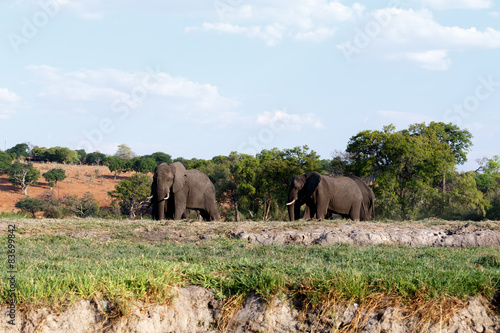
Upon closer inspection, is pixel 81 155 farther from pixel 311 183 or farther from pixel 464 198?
pixel 311 183

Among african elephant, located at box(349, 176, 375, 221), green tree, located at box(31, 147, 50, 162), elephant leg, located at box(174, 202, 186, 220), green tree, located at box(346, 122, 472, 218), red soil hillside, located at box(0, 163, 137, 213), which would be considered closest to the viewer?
elephant leg, located at box(174, 202, 186, 220)

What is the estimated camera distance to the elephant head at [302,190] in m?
23.8

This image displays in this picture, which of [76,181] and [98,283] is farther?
[76,181]

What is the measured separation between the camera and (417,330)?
23.0ft

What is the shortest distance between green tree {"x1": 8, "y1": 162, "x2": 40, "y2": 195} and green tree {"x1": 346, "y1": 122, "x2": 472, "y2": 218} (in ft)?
150

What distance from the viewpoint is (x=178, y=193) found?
24016 mm

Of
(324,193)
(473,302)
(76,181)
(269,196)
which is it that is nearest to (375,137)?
(269,196)

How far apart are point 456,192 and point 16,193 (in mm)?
52444

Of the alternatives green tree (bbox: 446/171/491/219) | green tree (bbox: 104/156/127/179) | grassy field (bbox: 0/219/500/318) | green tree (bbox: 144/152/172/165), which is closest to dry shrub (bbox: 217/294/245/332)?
grassy field (bbox: 0/219/500/318)

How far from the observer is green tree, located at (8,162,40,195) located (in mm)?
66875

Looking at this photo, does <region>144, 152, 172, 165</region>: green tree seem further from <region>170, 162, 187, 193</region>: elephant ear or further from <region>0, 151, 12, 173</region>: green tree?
<region>170, 162, 187, 193</region>: elephant ear

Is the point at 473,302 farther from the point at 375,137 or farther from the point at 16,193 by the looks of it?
the point at 16,193

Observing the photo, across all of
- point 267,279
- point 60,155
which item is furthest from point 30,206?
point 267,279

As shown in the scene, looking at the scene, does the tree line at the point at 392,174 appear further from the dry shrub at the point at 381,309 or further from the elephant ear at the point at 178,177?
the dry shrub at the point at 381,309
